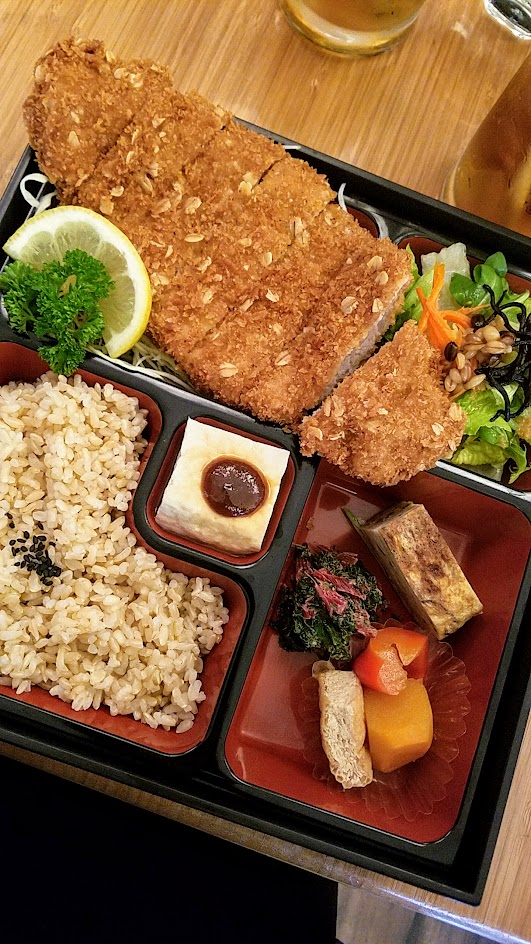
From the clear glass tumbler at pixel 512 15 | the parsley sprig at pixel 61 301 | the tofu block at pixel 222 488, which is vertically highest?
the clear glass tumbler at pixel 512 15

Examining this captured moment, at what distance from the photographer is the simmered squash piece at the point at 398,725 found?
1995mm

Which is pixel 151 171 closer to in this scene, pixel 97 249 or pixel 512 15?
pixel 97 249

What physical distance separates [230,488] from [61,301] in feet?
2.29

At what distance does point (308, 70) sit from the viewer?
2613mm

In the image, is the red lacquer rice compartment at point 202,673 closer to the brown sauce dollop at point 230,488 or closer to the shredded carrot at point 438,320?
the brown sauce dollop at point 230,488

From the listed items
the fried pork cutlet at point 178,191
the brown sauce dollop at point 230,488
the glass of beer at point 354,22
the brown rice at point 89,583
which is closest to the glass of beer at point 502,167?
the glass of beer at point 354,22

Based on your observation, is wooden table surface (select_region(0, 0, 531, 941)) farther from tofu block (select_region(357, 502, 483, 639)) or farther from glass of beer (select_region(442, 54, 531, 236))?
tofu block (select_region(357, 502, 483, 639))

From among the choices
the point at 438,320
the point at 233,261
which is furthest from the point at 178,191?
the point at 438,320

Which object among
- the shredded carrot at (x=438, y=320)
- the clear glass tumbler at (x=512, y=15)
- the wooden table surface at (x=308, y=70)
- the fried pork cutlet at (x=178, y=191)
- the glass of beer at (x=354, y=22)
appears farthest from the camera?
the clear glass tumbler at (x=512, y=15)

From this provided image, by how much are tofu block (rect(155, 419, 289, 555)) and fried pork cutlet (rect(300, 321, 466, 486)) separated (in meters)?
0.17

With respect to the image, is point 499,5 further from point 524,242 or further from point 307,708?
point 307,708

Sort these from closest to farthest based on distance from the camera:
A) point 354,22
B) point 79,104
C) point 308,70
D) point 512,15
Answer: point 79,104, point 354,22, point 308,70, point 512,15

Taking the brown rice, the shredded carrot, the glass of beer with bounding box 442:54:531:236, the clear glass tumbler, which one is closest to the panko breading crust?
the shredded carrot

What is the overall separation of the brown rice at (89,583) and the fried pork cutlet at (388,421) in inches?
22.4
